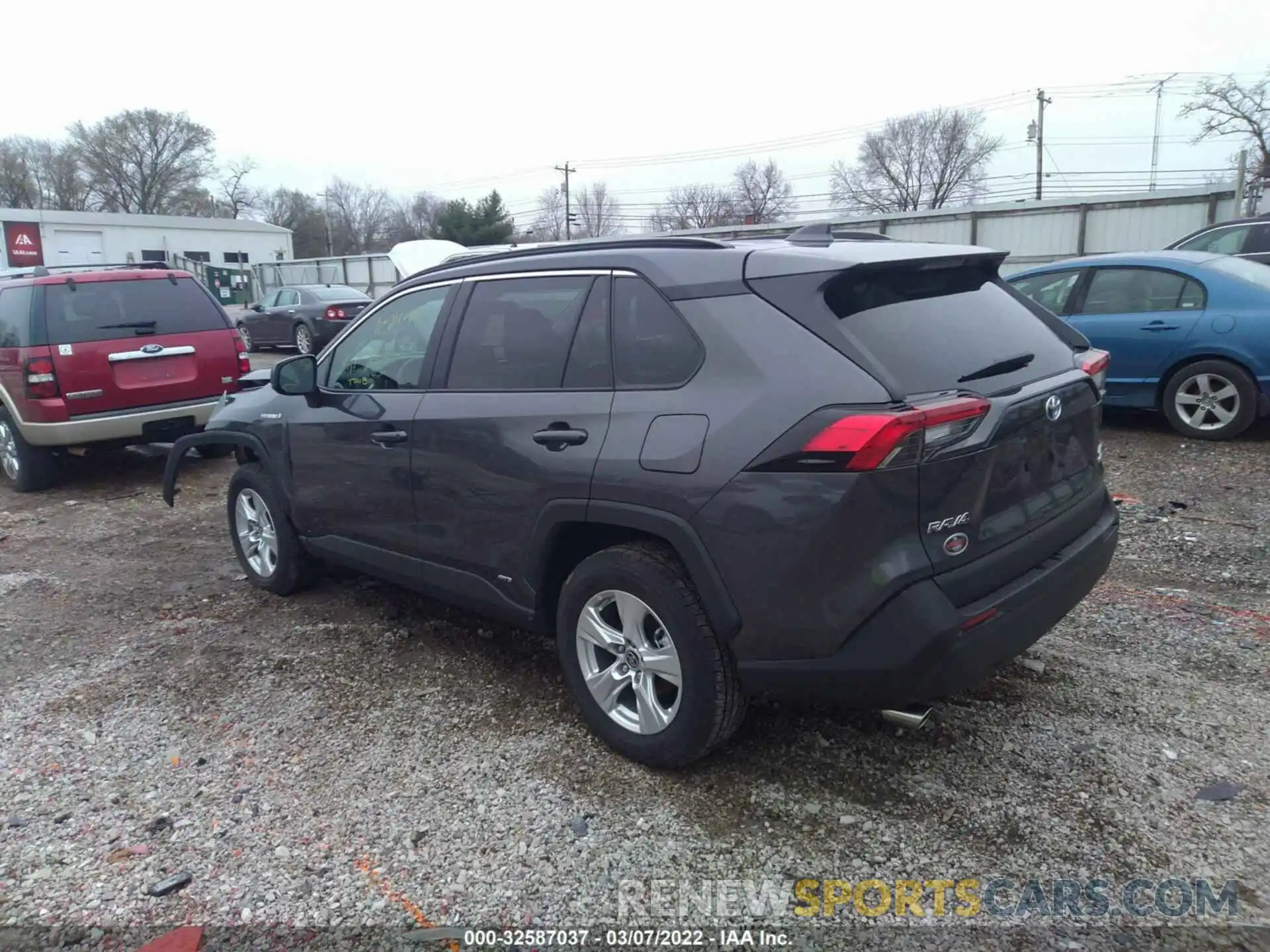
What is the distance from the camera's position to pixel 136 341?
7.45 metres

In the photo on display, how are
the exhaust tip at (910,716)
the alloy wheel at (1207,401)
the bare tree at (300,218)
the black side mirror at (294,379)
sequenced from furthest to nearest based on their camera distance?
the bare tree at (300,218), the alloy wheel at (1207,401), the black side mirror at (294,379), the exhaust tip at (910,716)

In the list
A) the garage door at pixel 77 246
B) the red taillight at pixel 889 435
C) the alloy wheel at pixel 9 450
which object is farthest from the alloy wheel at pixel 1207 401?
the garage door at pixel 77 246

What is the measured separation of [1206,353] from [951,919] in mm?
6298

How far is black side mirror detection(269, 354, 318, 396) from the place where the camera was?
4422 millimetres

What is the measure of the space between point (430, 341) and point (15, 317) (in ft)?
17.8

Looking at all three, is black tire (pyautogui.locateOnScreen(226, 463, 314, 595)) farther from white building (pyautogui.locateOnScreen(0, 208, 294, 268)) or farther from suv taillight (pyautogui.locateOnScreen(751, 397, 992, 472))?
white building (pyautogui.locateOnScreen(0, 208, 294, 268))

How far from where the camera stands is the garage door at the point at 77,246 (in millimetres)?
47062

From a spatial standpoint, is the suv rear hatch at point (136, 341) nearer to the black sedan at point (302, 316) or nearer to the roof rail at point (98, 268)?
the roof rail at point (98, 268)

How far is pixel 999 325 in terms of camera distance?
3.12m

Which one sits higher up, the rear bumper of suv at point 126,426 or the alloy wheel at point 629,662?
the rear bumper of suv at point 126,426

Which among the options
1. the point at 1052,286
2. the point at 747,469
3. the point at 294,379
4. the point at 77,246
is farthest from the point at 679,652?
the point at 77,246

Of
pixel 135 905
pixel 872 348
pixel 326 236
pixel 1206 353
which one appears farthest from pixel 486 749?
pixel 326 236

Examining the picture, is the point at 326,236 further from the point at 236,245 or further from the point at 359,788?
the point at 359,788

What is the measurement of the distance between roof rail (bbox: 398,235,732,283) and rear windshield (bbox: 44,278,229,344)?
14.6 ft
